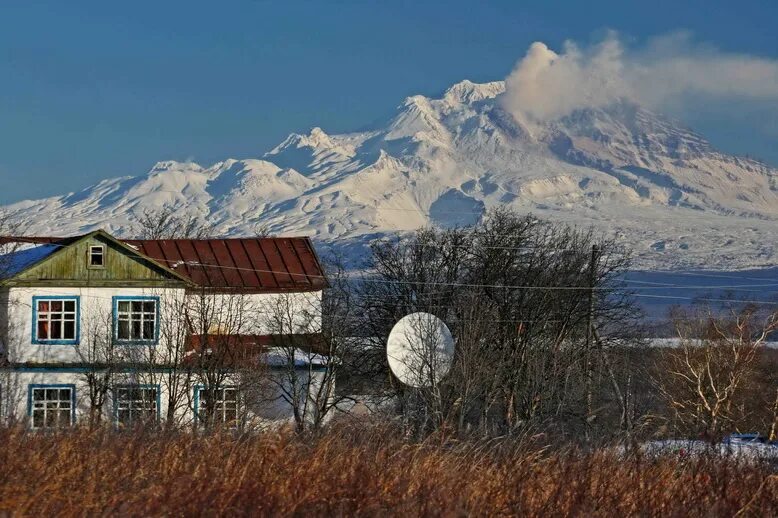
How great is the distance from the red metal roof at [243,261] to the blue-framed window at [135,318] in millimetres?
2672

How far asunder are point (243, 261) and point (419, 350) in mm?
10984

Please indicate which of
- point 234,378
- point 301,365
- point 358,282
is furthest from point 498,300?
point 234,378

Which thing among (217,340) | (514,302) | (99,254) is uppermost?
(99,254)

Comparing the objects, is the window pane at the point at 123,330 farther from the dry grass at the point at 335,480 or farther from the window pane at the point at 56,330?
the dry grass at the point at 335,480

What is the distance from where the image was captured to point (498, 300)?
167ft

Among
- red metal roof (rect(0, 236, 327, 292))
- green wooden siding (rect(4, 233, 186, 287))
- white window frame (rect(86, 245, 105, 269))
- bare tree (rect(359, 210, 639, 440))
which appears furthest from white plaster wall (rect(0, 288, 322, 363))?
bare tree (rect(359, 210, 639, 440))

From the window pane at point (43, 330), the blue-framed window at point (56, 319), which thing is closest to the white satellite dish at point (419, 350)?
the blue-framed window at point (56, 319)

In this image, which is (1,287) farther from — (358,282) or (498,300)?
(358,282)

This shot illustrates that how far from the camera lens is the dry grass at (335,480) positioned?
19.5 feet

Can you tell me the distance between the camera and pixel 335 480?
664 cm

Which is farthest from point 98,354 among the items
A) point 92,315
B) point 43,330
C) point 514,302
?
point 514,302

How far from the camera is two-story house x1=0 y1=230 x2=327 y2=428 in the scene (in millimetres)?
32656

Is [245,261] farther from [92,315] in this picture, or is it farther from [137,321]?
[92,315]

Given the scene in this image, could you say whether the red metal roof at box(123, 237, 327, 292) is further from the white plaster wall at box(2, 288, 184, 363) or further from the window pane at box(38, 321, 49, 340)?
the window pane at box(38, 321, 49, 340)
